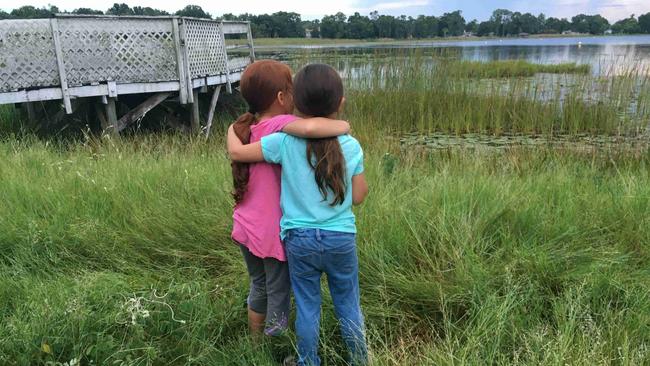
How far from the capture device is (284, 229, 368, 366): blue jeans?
6.10ft

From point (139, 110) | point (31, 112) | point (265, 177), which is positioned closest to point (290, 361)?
point (265, 177)

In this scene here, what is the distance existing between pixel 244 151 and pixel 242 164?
7cm

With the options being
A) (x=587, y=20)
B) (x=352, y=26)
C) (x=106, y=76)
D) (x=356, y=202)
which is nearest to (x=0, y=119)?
(x=106, y=76)

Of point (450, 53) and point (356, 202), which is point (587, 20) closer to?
point (450, 53)

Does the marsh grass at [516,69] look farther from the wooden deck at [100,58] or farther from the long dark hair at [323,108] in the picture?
the long dark hair at [323,108]

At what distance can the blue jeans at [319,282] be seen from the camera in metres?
1.86

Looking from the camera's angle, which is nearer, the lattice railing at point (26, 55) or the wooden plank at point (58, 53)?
the lattice railing at point (26, 55)

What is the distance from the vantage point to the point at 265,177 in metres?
1.96

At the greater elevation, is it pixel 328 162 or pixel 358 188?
pixel 328 162

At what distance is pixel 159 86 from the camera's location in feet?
25.8

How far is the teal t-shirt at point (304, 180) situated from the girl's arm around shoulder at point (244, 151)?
0.03m

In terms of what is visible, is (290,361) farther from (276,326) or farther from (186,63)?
(186,63)

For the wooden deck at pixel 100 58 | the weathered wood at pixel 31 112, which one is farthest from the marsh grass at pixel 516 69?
the weathered wood at pixel 31 112

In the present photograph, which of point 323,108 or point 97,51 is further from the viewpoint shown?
point 97,51
